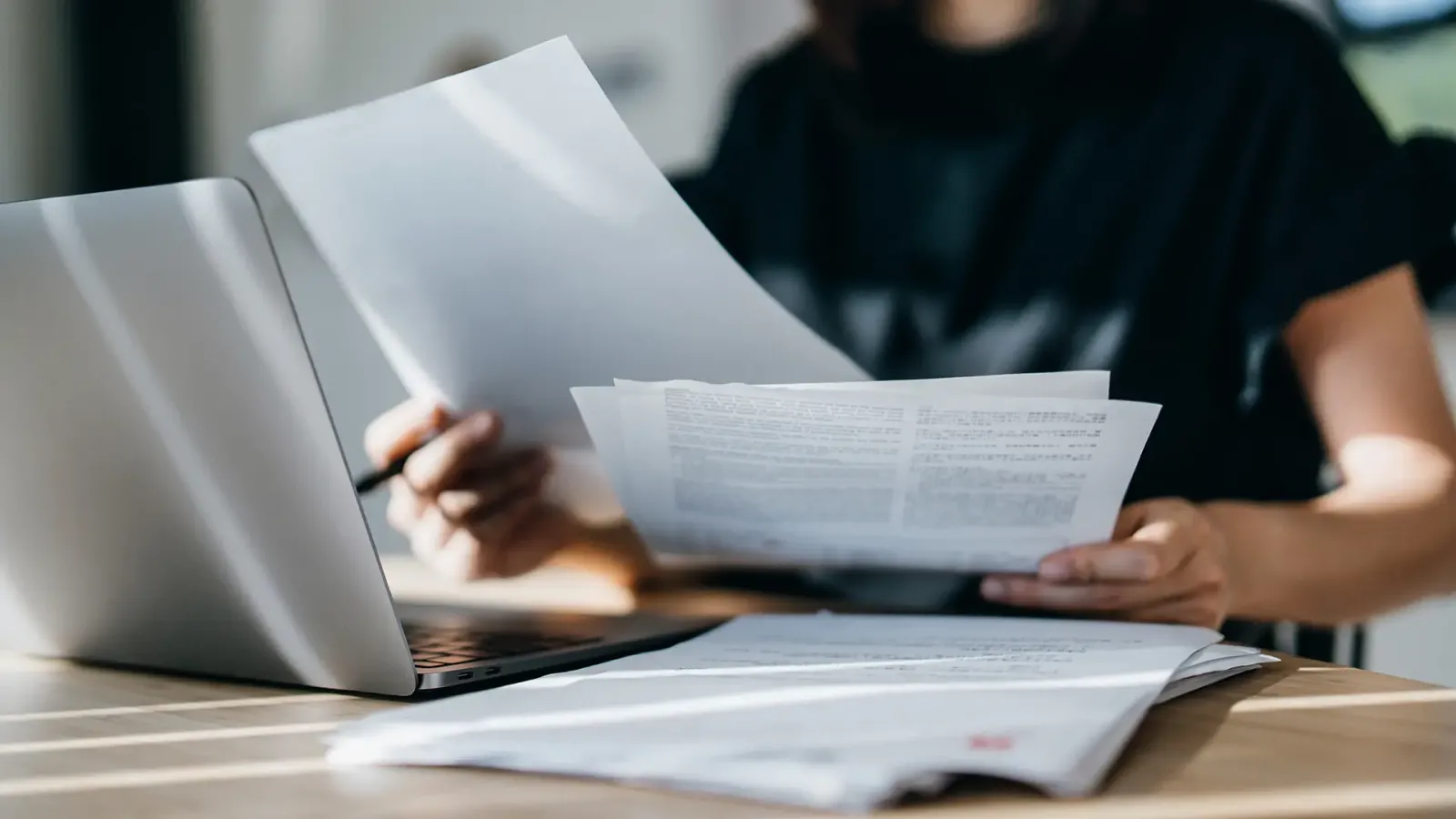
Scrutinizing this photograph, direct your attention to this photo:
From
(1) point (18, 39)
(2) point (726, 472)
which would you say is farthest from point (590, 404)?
(1) point (18, 39)

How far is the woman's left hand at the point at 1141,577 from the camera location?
59 cm

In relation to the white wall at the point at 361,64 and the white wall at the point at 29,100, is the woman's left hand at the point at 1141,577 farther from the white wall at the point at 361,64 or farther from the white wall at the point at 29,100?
the white wall at the point at 29,100

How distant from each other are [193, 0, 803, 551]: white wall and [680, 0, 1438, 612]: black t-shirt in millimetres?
921

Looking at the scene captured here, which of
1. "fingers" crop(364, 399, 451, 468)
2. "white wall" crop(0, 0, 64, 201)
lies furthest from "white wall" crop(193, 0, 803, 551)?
"fingers" crop(364, 399, 451, 468)

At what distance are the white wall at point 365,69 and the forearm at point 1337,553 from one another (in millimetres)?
1365

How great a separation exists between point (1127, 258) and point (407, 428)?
571mm

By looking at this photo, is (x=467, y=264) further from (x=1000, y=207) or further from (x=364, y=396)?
(x=364, y=396)

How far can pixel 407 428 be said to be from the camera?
76cm

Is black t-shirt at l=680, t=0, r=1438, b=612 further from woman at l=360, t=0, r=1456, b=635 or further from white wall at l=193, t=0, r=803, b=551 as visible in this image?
white wall at l=193, t=0, r=803, b=551

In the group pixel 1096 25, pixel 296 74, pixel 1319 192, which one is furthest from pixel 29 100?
pixel 1319 192

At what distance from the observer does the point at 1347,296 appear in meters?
0.85

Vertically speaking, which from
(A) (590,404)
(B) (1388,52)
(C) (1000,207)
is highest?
(B) (1388,52)

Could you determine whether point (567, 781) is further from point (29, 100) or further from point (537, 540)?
point (29, 100)

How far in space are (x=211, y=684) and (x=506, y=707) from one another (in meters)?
0.19
